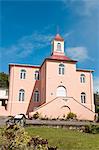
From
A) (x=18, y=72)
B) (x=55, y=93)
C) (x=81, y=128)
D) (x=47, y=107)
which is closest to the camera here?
(x=81, y=128)

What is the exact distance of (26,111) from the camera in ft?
117

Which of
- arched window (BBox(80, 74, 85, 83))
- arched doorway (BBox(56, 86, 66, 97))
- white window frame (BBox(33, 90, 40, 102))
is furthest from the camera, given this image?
arched window (BBox(80, 74, 85, 83))

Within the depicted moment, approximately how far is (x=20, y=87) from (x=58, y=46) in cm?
864

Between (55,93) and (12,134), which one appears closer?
(12,134)

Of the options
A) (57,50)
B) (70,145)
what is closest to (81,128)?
(70,145)

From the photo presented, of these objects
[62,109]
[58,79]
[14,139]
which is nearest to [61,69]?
[58,79]

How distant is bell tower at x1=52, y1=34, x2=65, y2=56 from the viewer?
38562mm

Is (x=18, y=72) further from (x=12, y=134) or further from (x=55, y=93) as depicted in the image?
(x=12, y=134)

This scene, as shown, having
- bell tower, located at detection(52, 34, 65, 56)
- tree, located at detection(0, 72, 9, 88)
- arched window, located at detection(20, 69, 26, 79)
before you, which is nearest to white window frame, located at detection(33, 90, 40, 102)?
arched window, located at detection(20, 69, 26, 79)

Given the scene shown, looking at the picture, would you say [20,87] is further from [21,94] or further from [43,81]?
[43,81]

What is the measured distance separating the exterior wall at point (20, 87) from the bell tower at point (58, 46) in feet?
14.0

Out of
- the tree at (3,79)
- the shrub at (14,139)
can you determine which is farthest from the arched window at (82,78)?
the shrub at (14,139)

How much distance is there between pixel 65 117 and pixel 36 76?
8430mm

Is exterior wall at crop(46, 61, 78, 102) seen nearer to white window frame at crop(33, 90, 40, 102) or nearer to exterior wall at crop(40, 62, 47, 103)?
exterior wall at crop(40, 62, 47, 103)
